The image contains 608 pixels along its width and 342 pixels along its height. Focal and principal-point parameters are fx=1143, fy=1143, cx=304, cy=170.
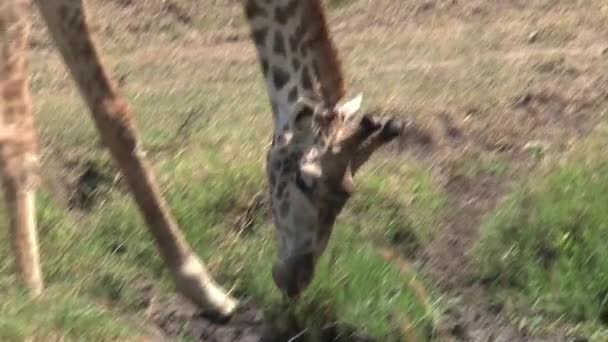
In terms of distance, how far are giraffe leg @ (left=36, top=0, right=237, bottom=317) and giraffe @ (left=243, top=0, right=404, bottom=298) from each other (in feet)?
1.17

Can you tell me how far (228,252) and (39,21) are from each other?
293 centimetres

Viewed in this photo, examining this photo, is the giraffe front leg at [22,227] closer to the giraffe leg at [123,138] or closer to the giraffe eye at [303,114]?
the giraffe leg at [123,138]

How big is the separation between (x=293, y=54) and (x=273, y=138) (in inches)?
11.0

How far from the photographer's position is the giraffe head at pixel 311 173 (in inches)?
126

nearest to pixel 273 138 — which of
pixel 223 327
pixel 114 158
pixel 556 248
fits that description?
pixel 114 158

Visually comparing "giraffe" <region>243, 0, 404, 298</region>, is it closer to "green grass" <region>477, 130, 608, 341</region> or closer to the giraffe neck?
the giraffe neck

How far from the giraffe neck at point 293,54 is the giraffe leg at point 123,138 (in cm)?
48

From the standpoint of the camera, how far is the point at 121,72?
5703mm

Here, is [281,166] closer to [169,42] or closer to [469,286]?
[469,286]

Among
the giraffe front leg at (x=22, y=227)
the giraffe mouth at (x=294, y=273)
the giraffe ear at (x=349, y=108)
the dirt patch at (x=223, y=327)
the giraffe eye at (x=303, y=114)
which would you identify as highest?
the giraffe ear at (x=349, y=108)

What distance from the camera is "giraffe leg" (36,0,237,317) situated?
12.0 feet

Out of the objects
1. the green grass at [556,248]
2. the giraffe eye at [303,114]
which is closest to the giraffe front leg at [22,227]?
the giraffe eye at [303,114]

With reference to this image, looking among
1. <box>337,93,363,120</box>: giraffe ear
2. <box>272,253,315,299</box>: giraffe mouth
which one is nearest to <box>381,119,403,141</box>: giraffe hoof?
<box>337,93,363,120</box>: giraffe ear

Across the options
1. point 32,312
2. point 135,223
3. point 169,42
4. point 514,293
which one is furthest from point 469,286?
point 169,42
